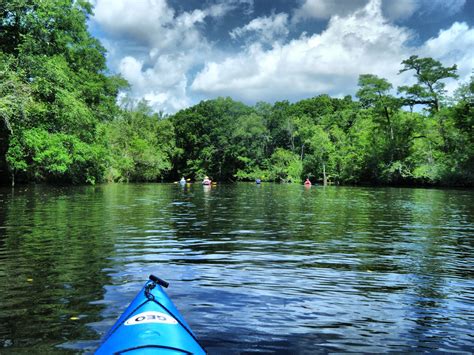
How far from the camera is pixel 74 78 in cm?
4816

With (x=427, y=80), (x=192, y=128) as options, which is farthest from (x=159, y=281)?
(x=192, y=128)

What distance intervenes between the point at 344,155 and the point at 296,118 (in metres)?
26.7

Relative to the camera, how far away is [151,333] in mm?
4086

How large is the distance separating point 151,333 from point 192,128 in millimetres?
102938

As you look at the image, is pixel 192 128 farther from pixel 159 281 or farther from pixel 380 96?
pixel 159 281

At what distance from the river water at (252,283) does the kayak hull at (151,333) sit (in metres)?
0.89

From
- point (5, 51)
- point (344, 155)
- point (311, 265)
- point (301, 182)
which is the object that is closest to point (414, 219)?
point (311, 265)

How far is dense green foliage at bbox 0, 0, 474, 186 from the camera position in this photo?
39.1 m

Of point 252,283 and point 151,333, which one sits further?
point 252,283

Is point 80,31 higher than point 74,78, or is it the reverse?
point 80,31

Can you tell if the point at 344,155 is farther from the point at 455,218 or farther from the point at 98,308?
the point at 98,308

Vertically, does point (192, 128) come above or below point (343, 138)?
above

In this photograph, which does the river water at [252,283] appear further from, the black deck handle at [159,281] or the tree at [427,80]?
the tree at [427,80]

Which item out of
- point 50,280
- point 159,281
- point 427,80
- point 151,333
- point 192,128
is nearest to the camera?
point 151,333
